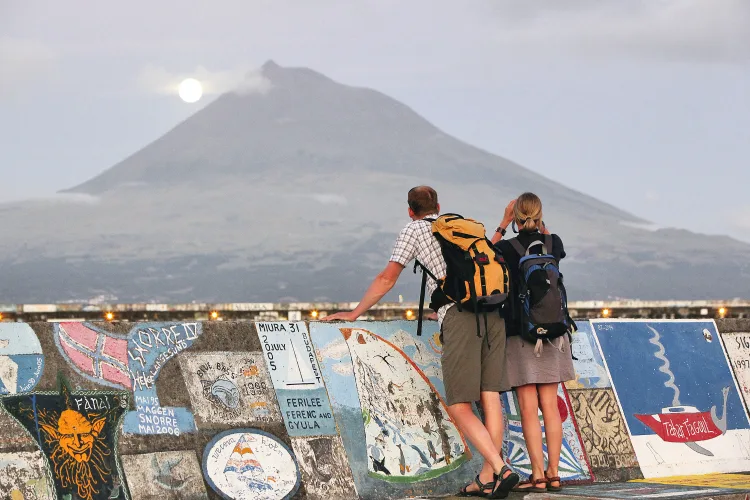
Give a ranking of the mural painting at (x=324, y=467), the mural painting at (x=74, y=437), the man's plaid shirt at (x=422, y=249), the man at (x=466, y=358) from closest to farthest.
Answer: the mural painting at (x=74, y=437) < the mural painting at (x=324, y=467) < the man at (x=466, y=358) < the man's plaid shirt at (x=422, y=249)

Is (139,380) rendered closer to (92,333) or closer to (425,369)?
(92,333)

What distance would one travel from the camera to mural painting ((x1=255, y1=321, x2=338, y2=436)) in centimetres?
759

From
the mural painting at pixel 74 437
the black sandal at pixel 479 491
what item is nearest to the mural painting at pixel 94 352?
the mural painting at pixel 74 437

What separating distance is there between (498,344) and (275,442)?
5.26 ft

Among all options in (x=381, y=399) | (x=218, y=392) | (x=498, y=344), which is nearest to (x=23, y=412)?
(x=218, y=392)

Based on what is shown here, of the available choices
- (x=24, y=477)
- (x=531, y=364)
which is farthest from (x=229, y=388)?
(x=531, y=364)

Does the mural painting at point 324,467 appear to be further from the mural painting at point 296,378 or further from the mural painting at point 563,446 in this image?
the mural painting at point 563,446

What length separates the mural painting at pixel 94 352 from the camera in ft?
23.2

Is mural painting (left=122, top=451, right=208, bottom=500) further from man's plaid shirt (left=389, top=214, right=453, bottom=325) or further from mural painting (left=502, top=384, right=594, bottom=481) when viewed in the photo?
mural painting (left=502, top=384, right=594, bottom=481)

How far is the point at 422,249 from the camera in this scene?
7754 mm

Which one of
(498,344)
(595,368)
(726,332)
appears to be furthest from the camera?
(726,332)

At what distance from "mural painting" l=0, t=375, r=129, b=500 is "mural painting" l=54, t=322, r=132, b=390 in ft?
0.46

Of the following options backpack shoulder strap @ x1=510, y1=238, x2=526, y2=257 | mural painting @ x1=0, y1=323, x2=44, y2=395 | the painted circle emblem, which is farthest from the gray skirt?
mural painting @ x1=0, y1=323, x2=44, y2=395

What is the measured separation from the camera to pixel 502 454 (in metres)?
8.25
